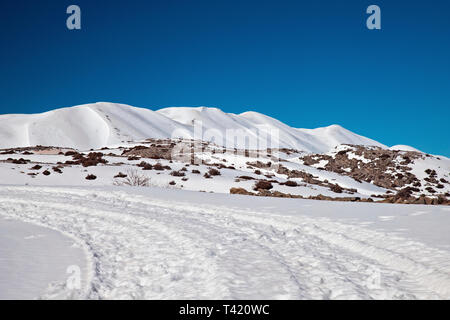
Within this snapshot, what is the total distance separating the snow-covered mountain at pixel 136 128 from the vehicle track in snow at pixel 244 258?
184 feet

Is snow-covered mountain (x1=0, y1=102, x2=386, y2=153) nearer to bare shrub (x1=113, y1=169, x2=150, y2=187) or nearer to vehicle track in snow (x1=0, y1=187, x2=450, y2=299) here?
bare shrub (x1=113, y1=169, x2=150, y2=187)

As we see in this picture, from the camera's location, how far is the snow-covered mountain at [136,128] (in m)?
96.6

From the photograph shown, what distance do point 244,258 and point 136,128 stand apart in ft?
356

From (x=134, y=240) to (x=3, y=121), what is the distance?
121m

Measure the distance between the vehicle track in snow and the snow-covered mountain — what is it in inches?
2211

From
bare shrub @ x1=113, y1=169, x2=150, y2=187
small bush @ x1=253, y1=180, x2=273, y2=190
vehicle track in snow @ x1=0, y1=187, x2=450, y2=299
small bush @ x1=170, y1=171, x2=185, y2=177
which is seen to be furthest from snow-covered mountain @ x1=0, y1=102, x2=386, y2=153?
vehicle track in snow @ x1=0, y1=187, x2=450, y2=299

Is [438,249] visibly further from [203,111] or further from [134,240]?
[203,111]

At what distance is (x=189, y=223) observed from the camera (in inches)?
390

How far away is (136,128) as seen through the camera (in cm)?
11038

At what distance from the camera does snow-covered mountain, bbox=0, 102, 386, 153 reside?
96625mm

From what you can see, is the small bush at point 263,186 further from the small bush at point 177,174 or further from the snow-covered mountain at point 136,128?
the snow-covered mountain at point 136,128

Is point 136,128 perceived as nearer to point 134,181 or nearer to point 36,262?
point 134,181

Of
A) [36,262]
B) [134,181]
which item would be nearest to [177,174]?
[134,181]

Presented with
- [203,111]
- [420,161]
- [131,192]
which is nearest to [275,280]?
[131,192]
